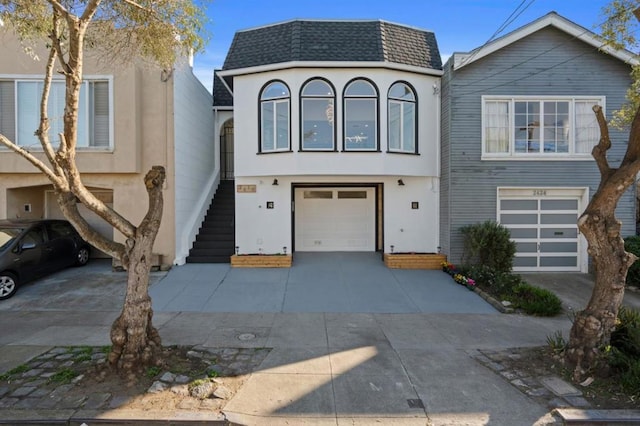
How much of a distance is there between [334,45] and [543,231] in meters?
7.99

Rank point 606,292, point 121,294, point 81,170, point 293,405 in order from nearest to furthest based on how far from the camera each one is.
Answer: point 293,405 < point 606,292 < point 121,294 < point 81,170

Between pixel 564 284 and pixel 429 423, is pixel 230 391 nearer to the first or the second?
pixel 429 423

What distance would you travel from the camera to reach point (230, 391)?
13.7ft

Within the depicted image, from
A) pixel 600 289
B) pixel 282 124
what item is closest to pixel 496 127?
→ pixel 282 124

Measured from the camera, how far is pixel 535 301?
7309 mm

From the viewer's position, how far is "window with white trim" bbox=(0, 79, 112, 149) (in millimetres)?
10203

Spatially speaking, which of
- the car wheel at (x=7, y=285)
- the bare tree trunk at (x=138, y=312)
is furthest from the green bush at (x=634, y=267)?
the car wheel at (x=7, y=285)

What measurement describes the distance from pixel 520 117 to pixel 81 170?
40.2 feet

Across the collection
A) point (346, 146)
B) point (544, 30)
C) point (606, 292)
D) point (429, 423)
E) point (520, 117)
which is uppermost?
point (544, 30)

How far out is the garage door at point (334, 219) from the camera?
41.3ft

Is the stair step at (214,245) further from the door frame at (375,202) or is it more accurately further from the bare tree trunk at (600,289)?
the bare tree trunk at (600,289)

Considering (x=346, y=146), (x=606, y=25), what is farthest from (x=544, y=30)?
(x=346, y=146)

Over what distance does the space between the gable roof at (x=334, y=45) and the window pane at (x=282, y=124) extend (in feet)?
3.96

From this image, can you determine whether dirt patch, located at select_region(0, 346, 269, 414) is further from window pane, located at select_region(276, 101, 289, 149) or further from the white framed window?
the white framed window
